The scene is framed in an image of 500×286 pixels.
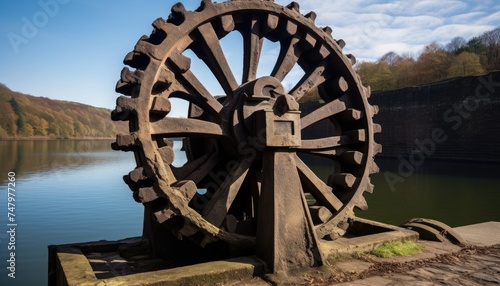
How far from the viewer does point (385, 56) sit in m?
69.9

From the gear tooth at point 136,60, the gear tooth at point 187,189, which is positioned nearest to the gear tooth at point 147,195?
the gear tooth at point 187,189

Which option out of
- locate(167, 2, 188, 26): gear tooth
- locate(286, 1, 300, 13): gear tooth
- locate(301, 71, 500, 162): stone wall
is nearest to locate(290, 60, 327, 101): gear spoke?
locate(286, 1, 300, 13): gear tooth

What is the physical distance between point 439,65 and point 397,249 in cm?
5023

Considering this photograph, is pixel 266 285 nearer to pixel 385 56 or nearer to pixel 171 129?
pixel 171 129

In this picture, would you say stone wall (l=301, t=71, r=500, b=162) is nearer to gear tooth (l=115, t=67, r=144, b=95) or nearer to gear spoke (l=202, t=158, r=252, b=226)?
gear spoke (l=202, t=158, r=252, b=226)

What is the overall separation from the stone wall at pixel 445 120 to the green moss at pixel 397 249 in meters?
24.4

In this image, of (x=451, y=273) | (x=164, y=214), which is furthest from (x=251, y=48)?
(x=451, y=273)

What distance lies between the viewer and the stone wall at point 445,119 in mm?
26312

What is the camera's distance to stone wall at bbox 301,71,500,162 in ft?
86.3

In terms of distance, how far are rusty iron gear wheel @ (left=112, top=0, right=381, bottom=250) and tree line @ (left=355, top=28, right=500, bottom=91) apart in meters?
38.8

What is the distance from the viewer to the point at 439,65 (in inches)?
1929

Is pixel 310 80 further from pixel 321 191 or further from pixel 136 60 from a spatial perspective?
pixel 136 60

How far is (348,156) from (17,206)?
11.7 metres

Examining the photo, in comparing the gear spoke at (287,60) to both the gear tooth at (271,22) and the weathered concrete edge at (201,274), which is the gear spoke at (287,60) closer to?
the gear tooth at (271,22)
